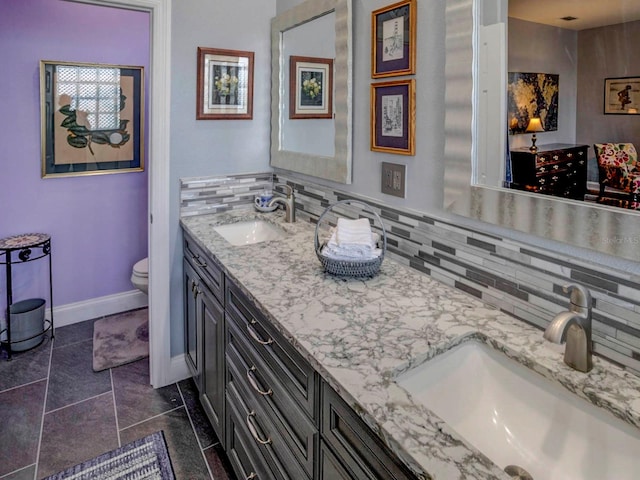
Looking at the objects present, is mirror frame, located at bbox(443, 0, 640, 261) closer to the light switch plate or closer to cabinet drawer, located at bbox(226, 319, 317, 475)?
the light switch plate

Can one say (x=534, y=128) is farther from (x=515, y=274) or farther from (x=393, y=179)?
(x=393, y=179)

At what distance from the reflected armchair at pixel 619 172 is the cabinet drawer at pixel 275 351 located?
0.79 meters

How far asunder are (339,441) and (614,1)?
111 cm

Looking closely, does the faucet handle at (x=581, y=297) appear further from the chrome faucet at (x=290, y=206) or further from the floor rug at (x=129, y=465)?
the floor rug at (x=129, y=465)

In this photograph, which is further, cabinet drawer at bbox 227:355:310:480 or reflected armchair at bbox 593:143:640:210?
cabinet drawer at bbox 227:355:310:480

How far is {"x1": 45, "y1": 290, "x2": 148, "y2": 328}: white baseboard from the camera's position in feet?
10.2

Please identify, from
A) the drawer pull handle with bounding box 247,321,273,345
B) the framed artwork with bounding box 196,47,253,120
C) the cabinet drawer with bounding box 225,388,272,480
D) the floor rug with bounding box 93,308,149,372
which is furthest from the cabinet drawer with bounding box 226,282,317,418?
the floor rug with bounding box 93,308,149,372

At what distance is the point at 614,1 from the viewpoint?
0.94 m

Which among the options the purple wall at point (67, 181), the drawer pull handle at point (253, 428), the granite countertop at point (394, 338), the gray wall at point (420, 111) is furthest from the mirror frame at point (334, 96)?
the purple wall at point (67, 181)

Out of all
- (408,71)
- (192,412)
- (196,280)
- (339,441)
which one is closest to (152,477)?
(192,412)

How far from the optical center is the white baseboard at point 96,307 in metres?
3.09

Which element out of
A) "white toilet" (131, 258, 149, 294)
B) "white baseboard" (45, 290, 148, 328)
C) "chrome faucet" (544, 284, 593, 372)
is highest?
"chrome faucet" (544, 284, 593, 372)

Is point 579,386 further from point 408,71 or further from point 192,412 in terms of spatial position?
point 192,412

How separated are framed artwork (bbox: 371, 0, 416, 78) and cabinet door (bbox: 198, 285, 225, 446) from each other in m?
1.11
